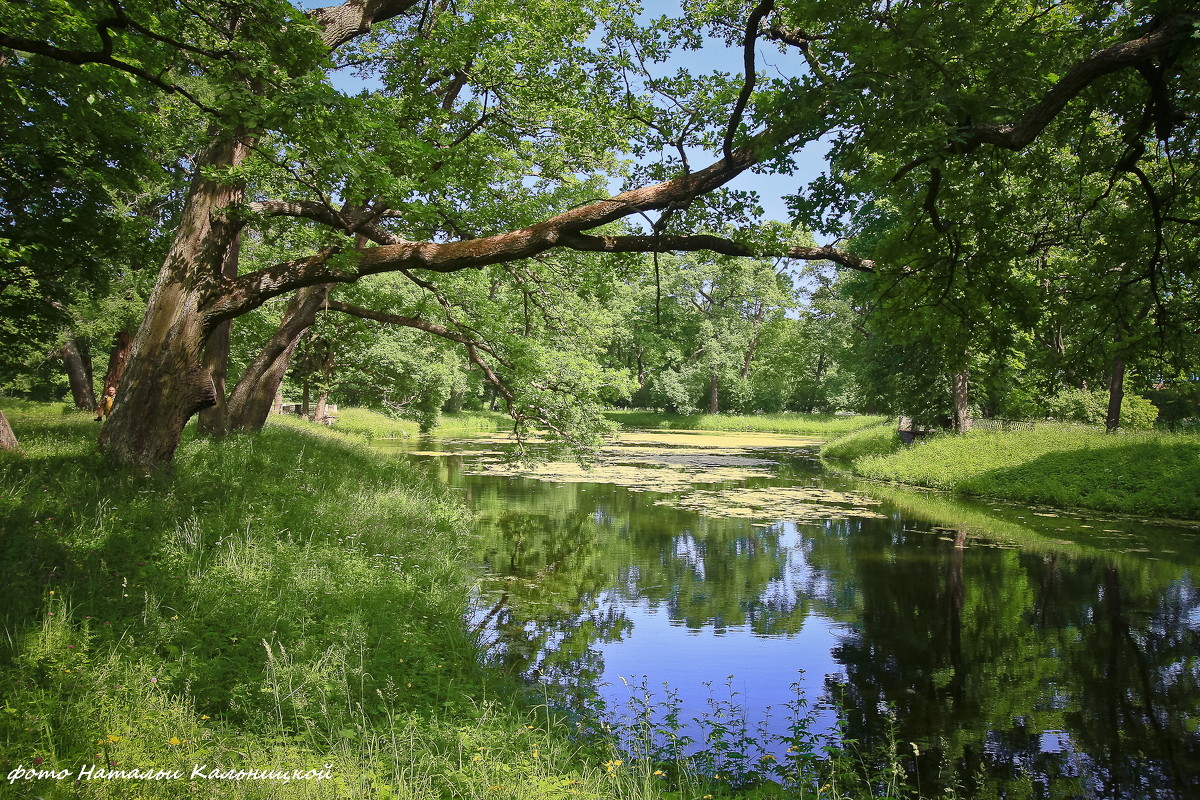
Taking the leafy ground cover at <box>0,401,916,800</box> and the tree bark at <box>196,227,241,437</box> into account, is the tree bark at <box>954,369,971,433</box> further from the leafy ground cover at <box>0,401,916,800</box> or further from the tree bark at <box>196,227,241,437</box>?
the tree bark at <box>196,227,241,437</box>

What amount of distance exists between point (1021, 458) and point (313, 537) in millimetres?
18533

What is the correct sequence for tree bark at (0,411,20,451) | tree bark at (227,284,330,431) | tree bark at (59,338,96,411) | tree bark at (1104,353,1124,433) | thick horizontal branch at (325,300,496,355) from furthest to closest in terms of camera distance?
tree bark at (1104,353,1124,433), tree bark at (59,338,96,411), tree bark at (227,284,330,431), thick horizontal branch at (325,300,496,355), tree bark at (0,411,20,451)

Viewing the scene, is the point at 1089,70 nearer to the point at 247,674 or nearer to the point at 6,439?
the point at 247,674

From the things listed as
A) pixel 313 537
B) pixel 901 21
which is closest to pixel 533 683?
pixel 313 537

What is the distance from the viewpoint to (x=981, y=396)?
24.4 m

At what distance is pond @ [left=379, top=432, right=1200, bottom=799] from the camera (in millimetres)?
5457

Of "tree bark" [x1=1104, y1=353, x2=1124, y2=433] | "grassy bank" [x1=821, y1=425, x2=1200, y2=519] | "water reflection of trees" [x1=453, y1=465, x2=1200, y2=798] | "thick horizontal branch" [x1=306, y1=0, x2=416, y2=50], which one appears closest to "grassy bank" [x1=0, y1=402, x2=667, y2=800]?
"water reflection of trees" [x1=453, y1=465, x2=1200, y2=798]

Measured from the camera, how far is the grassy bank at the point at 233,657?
3537mm

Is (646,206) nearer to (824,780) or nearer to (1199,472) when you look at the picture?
(824,780)

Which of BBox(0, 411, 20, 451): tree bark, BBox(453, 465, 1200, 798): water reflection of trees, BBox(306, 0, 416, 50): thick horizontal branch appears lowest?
BBox(453, 465, 1200, 798): water reflection of trees

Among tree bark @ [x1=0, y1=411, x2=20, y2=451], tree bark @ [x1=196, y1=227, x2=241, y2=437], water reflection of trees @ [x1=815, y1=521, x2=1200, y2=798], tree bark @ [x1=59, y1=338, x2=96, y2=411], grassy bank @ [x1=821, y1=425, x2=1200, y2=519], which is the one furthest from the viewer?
tree bark @ [x1=59, y1=338, x2=96, y2=411]

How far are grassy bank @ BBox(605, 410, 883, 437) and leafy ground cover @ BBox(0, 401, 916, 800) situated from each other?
39691 millimetres

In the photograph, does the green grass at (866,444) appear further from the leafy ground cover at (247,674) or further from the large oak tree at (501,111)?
the leafy ground cover at (247,674)

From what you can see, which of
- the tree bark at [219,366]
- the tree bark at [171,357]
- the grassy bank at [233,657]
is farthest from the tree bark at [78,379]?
the tree bark at [171,357]
